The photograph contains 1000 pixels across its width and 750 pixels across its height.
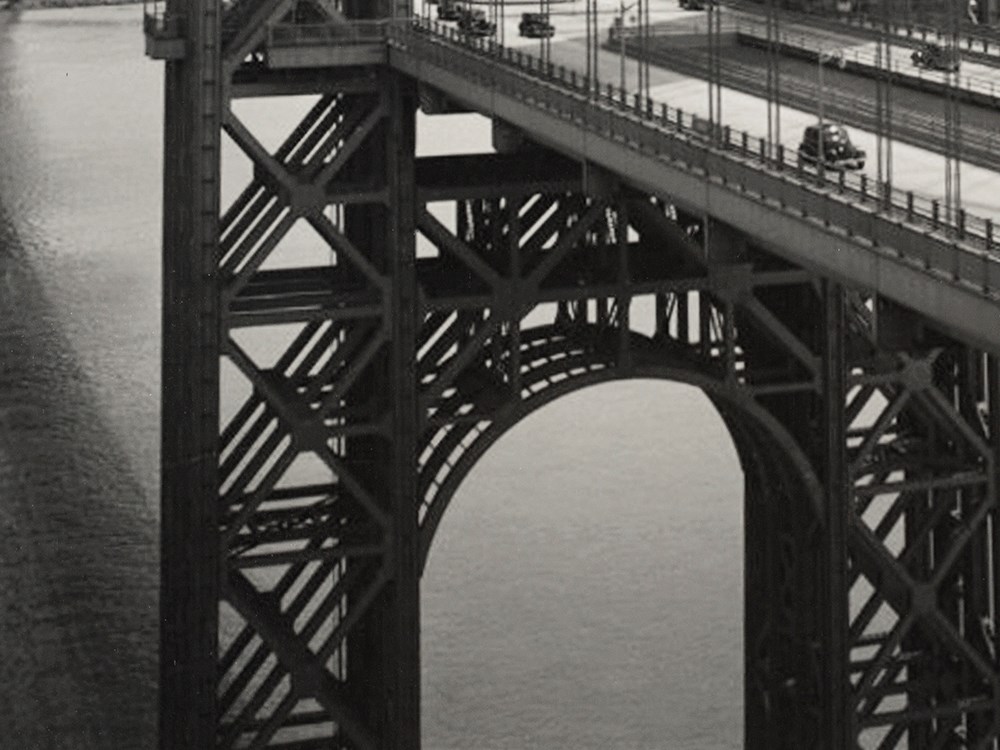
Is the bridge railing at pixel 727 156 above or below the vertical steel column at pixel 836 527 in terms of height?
above

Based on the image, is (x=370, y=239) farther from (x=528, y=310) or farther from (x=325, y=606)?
(x=325, y=606)

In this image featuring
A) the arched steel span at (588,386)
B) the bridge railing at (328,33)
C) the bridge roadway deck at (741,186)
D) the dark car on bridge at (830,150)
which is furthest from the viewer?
the bridge railing at (328,33)

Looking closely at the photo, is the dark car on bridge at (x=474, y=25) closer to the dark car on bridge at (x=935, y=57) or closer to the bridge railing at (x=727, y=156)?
the bridge railing at (x=727, y=156)

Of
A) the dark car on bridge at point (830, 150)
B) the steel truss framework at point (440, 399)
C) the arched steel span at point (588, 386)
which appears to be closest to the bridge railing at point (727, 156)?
the dark car on bridge at point (830, 150)

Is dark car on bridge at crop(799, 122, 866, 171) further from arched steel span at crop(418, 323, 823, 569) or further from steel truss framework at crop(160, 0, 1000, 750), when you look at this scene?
arched steel span at crop(418, 323, 823, 569)

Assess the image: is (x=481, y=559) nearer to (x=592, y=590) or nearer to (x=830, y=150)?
(x=592, y=590)

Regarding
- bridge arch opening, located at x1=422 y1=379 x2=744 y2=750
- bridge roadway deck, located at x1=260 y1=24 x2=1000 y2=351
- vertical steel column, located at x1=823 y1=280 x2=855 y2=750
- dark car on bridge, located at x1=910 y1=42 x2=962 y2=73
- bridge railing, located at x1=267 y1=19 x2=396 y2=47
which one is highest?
bridge railing, located at x1=267 y1=19 x2=396 y2=47

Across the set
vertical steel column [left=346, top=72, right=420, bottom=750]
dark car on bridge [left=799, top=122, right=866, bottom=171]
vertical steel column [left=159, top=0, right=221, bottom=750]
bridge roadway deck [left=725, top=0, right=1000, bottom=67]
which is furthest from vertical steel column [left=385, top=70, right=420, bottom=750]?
dark car on bridge [left=799, top=122, right=866, bottom=171]

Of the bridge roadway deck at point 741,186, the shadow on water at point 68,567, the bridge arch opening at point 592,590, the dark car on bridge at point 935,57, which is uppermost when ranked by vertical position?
the dark car on bridge at point 935,57

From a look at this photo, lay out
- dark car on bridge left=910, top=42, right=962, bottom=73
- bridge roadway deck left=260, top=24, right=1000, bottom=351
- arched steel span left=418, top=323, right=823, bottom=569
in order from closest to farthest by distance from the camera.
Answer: bridge roadway deck left=260, top=24, right=1000, bottom=351, dark car on bridge left=910, top=42, right=962, bottom=73, arched steel span left=418, top=323, right=823, bottom=569
